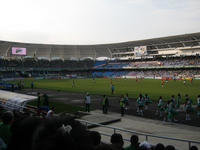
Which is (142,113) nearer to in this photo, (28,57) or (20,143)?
(20,143)

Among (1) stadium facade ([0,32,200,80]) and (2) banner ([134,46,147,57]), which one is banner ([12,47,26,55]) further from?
(2) banner ([134,46,147,57])

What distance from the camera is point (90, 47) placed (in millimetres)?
107312

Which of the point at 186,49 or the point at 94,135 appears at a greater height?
the point at 186,49

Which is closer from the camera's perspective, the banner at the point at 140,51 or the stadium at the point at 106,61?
the stadium at the point at 106,61

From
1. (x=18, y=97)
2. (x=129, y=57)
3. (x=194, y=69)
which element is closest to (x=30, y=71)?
(x=129, y=57)

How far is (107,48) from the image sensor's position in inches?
4306

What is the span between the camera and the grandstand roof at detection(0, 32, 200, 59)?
82.1 metres

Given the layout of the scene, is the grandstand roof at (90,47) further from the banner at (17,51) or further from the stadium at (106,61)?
the banner at (17,51)

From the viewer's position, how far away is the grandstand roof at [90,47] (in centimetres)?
8207

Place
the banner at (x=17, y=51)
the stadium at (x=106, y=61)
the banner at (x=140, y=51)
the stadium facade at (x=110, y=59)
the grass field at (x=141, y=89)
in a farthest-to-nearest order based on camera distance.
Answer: the banner at (x=140, y=51)
the banner at (x=17, y=51)
the stadium facade at (x=110, y=59)
the stadium at (x=106, y=61)
the grass field at (x=141, y=89)

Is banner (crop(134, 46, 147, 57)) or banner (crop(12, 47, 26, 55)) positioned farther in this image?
banner (crop(134, 46, 147, 57))

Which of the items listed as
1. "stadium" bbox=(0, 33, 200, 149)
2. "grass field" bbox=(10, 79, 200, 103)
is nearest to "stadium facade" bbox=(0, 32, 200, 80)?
"stadium" bbox=(0, 33, 200, 149)

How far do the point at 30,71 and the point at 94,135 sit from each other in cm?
9618

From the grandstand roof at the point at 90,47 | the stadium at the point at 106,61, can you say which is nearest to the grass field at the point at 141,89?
the stadium at the point at 106,61
